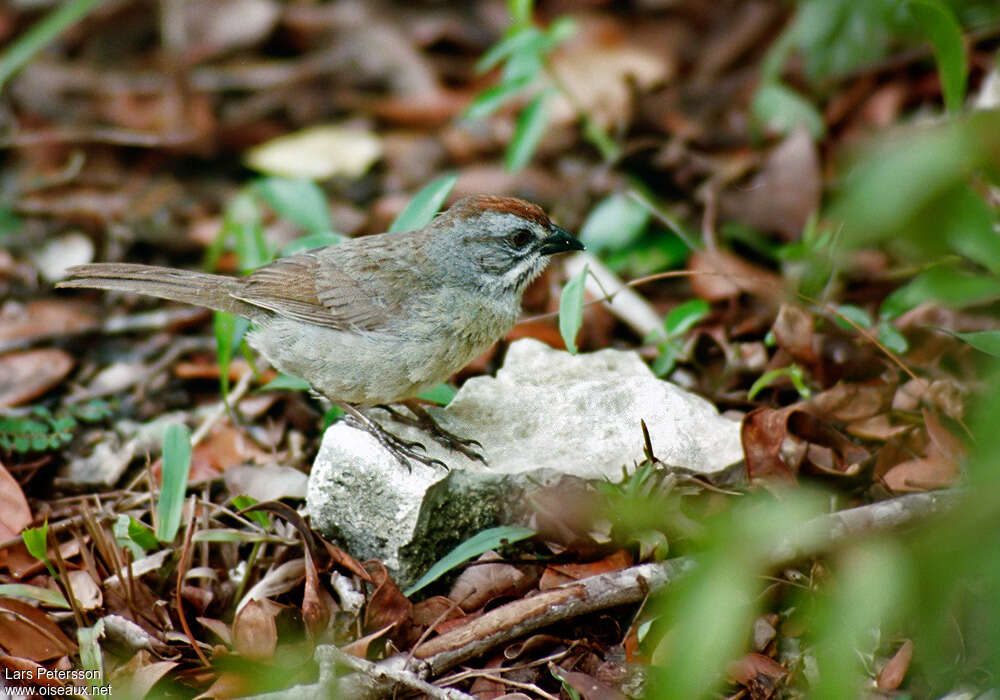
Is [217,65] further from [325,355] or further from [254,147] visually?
[325,355]

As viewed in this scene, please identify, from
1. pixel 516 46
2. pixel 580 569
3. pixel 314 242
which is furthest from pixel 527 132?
pixel 580 569

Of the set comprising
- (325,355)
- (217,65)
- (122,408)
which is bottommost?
(122,408)

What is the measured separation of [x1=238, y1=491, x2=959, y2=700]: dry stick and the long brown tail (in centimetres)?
201

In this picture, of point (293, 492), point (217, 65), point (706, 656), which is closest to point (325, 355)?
point (293, 492)

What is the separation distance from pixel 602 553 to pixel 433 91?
526cm

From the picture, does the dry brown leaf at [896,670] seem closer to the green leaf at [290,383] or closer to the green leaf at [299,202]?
the green leaf at [290,383]

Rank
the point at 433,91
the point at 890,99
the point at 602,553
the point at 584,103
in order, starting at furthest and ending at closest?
the point at 433,91
the point at 584,103
the point at 890,99
the point at 602,553

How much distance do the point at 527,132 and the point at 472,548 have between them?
290 centimetres

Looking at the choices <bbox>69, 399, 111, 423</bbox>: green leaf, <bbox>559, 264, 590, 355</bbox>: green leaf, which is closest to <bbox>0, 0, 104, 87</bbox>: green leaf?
<bbox>69, 399, 111, 423</bbox>: green leaf

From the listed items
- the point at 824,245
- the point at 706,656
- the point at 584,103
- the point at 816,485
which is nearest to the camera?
the point at 706,656

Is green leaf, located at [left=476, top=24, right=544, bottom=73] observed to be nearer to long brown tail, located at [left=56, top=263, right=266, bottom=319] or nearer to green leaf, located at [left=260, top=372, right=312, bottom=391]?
long brown tail, located at [left=56, top=263, right=266, bottom=319]

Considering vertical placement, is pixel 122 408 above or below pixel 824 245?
below

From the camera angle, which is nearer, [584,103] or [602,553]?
[602,553]

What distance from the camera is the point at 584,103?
7625 millimetres
